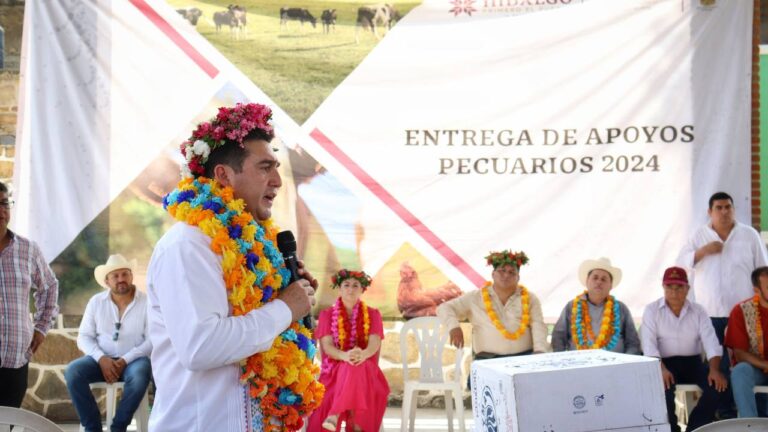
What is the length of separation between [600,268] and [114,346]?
3.19 meters

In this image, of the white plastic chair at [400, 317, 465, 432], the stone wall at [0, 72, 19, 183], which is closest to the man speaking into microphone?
the white plastic chair at [400, 317, 465, 432]

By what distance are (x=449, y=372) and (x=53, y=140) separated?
3247 mm

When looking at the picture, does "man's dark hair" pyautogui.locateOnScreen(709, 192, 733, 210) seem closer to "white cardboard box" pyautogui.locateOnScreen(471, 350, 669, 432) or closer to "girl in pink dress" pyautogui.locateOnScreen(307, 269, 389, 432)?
"girl in pink dress" pyautogui.locateOnScreen(307, 269, 389, 432)

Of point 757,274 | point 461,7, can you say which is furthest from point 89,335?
point 757,274

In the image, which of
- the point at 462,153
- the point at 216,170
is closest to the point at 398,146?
the point at 462,153

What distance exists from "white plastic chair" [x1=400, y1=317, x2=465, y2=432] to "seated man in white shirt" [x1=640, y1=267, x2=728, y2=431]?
4.08ft

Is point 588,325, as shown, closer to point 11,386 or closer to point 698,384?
Result: point 698,384

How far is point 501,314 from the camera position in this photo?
19.5 ft

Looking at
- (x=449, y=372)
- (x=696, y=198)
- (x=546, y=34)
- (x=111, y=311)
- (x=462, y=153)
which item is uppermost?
(x=546, y=34)

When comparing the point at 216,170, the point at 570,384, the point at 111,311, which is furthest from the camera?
the point at 111,311

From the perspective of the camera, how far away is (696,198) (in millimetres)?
6215

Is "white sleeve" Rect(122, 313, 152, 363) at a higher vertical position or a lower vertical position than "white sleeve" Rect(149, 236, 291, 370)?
lower

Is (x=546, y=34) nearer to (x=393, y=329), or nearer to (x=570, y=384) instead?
(x=393, y=329)

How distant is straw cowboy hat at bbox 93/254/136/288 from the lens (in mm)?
6102
